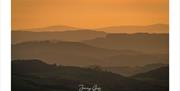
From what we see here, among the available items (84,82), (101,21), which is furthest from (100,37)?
(84,82)

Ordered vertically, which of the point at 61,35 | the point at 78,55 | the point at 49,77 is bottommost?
the point at 49,77

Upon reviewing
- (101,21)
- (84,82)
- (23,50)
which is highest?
(101,21)

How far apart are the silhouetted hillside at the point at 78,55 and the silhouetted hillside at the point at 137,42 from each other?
28mm

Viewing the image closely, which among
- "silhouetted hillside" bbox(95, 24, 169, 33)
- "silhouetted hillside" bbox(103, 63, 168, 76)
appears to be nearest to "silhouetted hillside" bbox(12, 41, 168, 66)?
"silhouetted hillside" bbox(103, 63, 168, 76)

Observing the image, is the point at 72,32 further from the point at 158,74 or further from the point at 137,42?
the point at 158,74

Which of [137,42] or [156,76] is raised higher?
[137,42]

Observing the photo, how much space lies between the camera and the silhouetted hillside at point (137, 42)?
3150mm

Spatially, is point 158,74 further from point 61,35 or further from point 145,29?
point 61,35

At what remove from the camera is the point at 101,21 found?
124 inches

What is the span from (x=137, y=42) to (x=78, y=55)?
407 millimetres

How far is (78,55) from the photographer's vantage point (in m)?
3.15

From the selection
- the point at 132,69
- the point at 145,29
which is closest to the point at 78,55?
the point at 132,69
